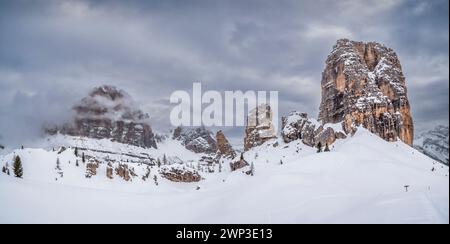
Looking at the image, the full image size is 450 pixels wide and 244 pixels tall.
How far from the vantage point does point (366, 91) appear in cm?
14225

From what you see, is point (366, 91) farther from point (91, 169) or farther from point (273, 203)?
point (273, 203)

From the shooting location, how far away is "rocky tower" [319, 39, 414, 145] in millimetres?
134250

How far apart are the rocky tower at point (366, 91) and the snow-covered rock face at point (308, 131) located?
16.5 feet

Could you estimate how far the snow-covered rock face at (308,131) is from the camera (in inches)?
5335

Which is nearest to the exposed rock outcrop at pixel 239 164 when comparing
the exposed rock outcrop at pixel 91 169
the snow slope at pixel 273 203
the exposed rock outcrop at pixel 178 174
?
the exposed rock outcrop at pixel 178 174

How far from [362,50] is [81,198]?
14581cm

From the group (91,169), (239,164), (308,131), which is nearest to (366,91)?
(308,131)

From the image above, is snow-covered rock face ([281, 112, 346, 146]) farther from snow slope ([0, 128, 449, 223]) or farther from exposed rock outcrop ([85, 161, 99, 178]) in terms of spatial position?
exposed rock outcrop ([85, 161, 99, 178])

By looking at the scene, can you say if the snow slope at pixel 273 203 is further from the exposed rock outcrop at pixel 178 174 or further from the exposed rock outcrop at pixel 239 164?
the exposed rock outcrop at pixel 178 174

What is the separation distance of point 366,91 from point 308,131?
97.6 ft

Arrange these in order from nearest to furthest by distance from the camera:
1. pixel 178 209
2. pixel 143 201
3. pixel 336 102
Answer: pixel 178 209 → pixel 143 201 → pixel 336 102

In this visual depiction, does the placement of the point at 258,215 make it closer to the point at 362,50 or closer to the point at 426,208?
the point at 426,208
